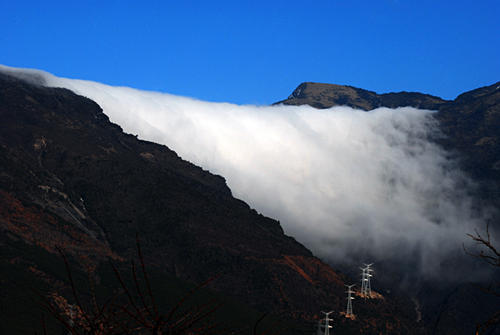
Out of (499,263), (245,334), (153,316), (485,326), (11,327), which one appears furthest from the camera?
(245,334)

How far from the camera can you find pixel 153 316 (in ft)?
27.4

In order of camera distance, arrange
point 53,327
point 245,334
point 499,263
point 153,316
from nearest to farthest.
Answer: point 153,316 → point 499,263 → point 53,327 → point 245,334

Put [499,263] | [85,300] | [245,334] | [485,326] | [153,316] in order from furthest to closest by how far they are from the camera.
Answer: [245,334] < [85,300] < [499,263] < [485,326] < [153,316]

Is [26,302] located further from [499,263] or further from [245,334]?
[499,263]

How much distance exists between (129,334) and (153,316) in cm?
73

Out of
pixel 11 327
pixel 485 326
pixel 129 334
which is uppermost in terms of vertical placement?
pixel 485 326

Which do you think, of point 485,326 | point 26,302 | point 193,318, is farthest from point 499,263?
point 26,302

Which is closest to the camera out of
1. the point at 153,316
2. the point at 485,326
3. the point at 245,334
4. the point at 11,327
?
the point at 153,316

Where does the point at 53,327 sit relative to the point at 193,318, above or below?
below

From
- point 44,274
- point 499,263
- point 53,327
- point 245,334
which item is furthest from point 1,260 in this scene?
point 499,263

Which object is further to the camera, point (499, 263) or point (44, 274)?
point (44, 274)

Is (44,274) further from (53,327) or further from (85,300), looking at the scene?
(53,327)

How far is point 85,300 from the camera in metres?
186

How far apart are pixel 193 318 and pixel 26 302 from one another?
167870 millimetres
